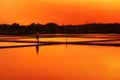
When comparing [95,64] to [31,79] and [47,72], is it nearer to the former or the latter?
[47,72]

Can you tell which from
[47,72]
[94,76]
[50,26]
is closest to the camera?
[94,76]

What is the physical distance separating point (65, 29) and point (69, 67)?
104m

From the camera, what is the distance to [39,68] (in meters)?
13.3

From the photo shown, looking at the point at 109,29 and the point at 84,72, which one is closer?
the point at 84,72

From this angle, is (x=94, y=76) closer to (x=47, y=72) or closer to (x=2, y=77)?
(x=47, y=72)

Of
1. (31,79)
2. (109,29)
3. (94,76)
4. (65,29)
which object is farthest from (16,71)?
(65,29)

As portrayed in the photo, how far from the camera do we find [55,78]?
1086 centimetres

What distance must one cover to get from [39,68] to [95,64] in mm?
2643

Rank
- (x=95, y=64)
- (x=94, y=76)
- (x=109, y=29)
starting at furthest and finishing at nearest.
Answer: (x=109, y=29)
(x=95, y=64)
(x=94, y=76)

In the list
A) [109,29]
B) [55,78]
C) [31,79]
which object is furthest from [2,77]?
[109,29]

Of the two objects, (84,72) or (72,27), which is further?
(72,27)

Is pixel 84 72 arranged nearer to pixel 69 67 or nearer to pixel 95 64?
pixel 69 67

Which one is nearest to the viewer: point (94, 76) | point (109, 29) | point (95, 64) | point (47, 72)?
point (94, 76)

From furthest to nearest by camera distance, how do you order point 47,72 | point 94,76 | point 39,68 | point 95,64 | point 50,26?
point 50,26
point 95,64
point 39,68
point 47,72
point 94,76
